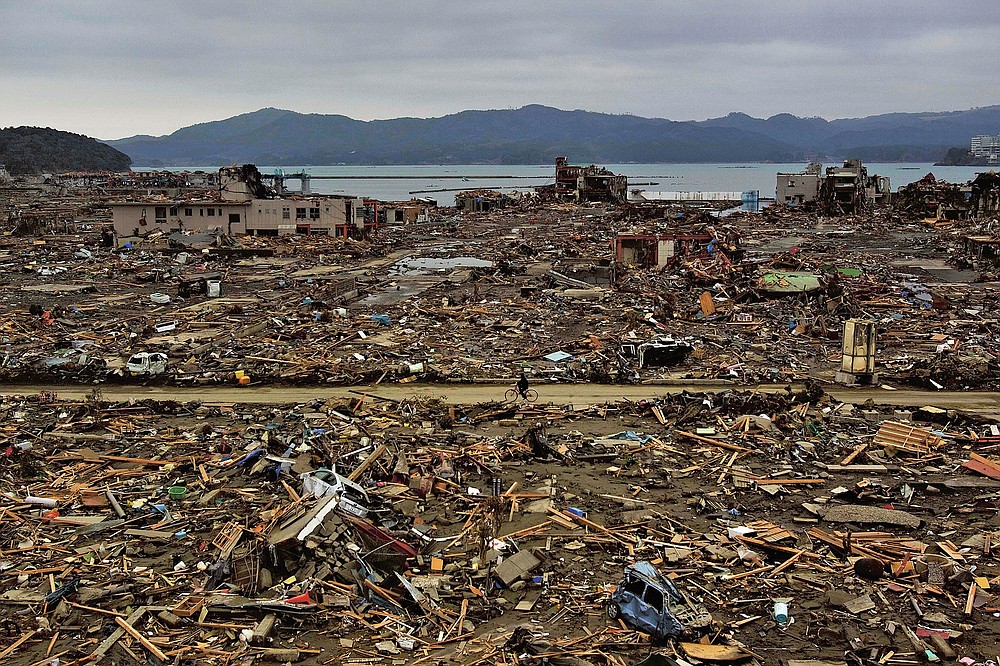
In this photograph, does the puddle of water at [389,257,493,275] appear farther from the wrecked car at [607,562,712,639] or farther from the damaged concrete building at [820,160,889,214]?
the damaged concrete building at [820,160,889,214]

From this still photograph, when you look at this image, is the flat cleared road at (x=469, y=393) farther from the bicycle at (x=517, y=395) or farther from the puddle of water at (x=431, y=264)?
the puddle of water at (x=431, y=264)

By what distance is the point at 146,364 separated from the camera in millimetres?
21062

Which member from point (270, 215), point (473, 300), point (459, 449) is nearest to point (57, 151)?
point (270, 215)

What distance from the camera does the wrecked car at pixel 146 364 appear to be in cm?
2081

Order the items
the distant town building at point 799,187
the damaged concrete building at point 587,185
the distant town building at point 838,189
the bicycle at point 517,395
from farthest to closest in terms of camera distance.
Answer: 1. the damaged concrete building at point 587,185
2. the distant town building at point 799,187
3. the distant town building at point 838,189
4. the bicycle at point 517,395

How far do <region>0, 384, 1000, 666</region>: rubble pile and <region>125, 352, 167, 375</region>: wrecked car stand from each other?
3567mm

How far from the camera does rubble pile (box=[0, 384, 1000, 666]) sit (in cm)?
920

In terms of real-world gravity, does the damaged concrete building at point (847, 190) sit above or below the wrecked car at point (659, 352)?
above

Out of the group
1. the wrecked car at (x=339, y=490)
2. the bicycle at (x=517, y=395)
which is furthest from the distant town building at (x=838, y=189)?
the wrecked car at (x=339, y=490)

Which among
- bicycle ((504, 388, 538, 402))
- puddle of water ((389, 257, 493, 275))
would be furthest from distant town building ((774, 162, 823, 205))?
bicycle ((504, 388, 538, 402))

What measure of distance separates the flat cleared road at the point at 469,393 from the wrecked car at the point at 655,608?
28.6 feet

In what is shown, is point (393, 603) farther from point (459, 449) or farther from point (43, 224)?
point (43, 224)

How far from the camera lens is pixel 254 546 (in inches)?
425

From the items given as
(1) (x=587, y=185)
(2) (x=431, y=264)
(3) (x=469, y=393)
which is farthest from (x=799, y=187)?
(3) (x=469, y=393)
